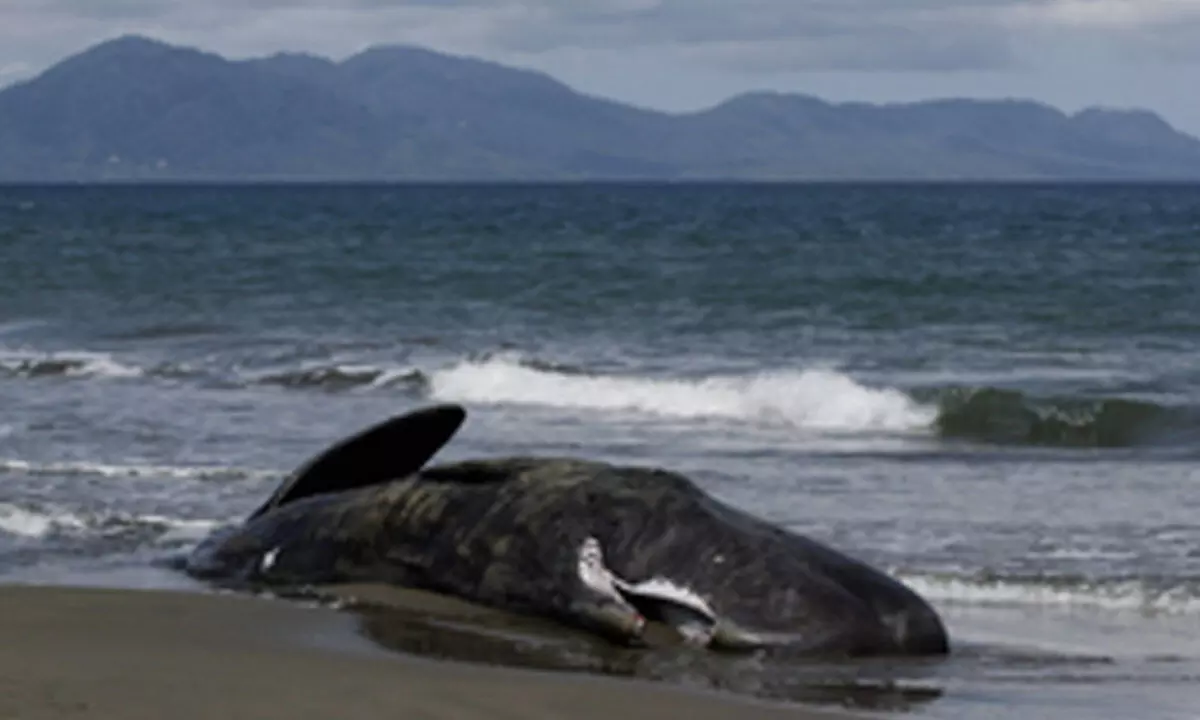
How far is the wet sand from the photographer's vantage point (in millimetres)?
8117

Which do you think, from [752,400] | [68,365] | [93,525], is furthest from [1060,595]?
[68,365]

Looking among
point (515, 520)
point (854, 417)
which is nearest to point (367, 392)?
point (854, 417)

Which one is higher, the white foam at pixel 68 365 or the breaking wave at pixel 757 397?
the breaking wave at pixel 757 397

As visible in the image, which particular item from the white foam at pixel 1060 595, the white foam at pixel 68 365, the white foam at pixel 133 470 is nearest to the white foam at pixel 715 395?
the white foam at pixel 68 365

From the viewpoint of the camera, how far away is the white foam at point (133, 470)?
16875 millimetres

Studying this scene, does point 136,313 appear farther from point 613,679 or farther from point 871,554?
point 613,679

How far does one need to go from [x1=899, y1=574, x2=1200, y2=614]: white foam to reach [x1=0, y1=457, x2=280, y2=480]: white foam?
18.3 ft

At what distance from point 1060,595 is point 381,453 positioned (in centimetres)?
335

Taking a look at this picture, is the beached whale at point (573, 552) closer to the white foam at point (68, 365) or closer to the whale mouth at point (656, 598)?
the whale mouth at point (656, 598)

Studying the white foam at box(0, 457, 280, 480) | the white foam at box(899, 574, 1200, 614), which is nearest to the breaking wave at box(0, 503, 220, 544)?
the white foam at box(0, 457, 280, 480)

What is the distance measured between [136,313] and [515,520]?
2954cm

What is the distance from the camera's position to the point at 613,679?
926cm

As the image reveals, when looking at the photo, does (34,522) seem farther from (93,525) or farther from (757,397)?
(757,397)

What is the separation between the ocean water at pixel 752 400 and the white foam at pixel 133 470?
0.14ft
